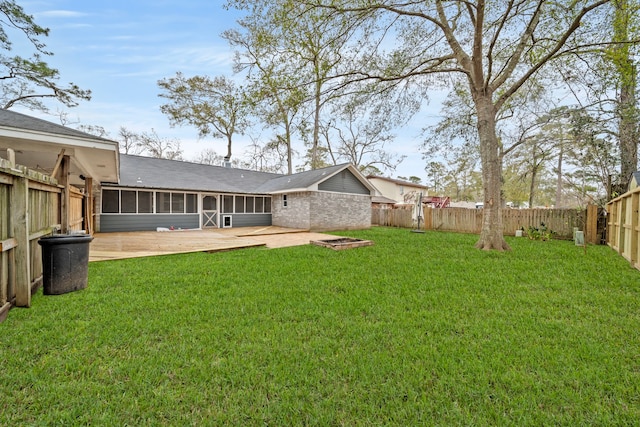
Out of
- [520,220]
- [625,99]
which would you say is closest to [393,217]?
[520,220]

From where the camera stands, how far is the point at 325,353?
239 centimetres

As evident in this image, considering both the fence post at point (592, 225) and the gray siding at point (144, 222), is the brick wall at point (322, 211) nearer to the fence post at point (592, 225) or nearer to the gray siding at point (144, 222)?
the gray siding at point (144, 222)

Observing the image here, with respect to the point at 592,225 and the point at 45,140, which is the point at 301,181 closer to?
the point at 45,140

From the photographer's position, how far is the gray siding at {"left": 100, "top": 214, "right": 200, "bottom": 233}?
11.8 metres

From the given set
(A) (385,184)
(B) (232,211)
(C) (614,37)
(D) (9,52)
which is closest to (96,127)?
(D) (9,52)

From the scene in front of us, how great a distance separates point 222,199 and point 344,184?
688 centimetres

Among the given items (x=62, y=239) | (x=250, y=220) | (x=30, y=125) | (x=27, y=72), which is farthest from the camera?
(x=250, y=220)

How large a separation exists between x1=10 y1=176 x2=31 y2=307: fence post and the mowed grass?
0.74 feet

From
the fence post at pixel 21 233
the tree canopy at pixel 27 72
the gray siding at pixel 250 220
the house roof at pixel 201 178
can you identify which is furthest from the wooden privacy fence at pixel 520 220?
the tree canopy at pixel 27 72

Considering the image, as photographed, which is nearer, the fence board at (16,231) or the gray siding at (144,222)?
the fence board at (16,231)

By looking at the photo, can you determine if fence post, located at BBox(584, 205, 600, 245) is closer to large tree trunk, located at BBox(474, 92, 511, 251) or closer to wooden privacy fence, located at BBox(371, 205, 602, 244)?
wooden privacy fence, located at BBox(371, 205, 602, 244)

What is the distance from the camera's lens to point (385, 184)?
3650cm

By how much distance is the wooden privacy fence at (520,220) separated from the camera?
32.7ft

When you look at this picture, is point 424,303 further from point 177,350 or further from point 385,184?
point 385,184
